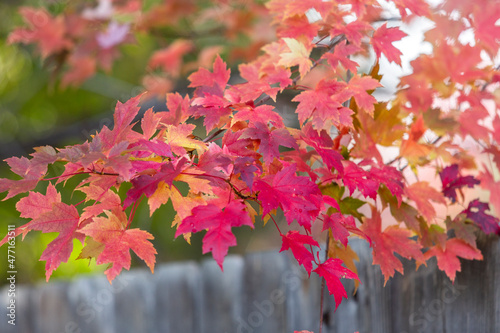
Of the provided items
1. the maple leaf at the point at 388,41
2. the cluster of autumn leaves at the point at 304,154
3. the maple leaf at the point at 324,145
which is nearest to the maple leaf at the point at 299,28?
the cluster of autumn leaves at the point at 304,154

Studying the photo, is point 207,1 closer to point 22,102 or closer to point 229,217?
point 22,102

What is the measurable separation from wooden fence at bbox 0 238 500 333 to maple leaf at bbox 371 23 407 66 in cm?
78

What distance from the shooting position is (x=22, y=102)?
3750mm

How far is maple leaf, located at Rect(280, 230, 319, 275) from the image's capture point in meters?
0.78

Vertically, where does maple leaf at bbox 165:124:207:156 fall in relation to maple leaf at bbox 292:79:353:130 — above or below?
below

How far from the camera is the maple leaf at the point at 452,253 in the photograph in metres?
1.17

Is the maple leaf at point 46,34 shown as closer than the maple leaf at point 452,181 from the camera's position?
No

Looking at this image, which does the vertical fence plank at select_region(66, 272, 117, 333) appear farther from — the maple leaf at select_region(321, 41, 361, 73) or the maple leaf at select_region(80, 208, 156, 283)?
the maple leaf at select_region(321, 41, 361, 73)

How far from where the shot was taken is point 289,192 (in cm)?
75

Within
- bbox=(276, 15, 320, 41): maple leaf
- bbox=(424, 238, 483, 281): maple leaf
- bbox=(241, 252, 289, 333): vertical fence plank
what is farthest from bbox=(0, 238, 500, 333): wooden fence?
bbox=(276, 15, 320, 41): maple leaf

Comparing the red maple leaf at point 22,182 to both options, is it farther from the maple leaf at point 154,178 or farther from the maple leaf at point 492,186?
the maple leaf at point 492,186

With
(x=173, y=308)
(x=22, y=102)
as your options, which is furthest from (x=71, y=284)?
(x=22, y=102)

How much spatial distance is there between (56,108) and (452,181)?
3.65 meters

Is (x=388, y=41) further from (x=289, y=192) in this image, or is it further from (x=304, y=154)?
A: (x=289, y=192)
